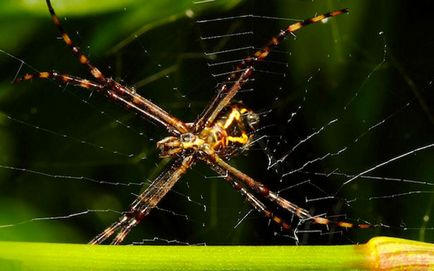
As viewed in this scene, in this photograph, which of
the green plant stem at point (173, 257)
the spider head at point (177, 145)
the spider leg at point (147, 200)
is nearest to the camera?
the green plant stem at point (173, 257)

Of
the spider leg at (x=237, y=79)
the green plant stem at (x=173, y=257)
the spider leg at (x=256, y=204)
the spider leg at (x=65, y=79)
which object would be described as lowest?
the green plant stem at (x=173, y=257)

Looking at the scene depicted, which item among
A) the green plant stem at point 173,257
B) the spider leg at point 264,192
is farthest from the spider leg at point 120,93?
the green plant stem at point 173,257

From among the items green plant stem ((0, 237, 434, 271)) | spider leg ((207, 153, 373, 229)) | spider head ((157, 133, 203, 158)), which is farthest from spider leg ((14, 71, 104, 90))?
green plant stem ((0, 237, 434, 271))

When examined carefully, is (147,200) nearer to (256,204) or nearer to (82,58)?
(256,204)

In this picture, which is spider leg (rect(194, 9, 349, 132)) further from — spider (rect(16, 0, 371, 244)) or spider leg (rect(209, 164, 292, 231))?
spider leg (rect(209, 164, 292, 231))

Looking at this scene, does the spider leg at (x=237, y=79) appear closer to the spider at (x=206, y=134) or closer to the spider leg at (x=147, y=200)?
the spider at (x=206, y=134)

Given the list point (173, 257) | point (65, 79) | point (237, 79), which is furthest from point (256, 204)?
point (173, 257)
